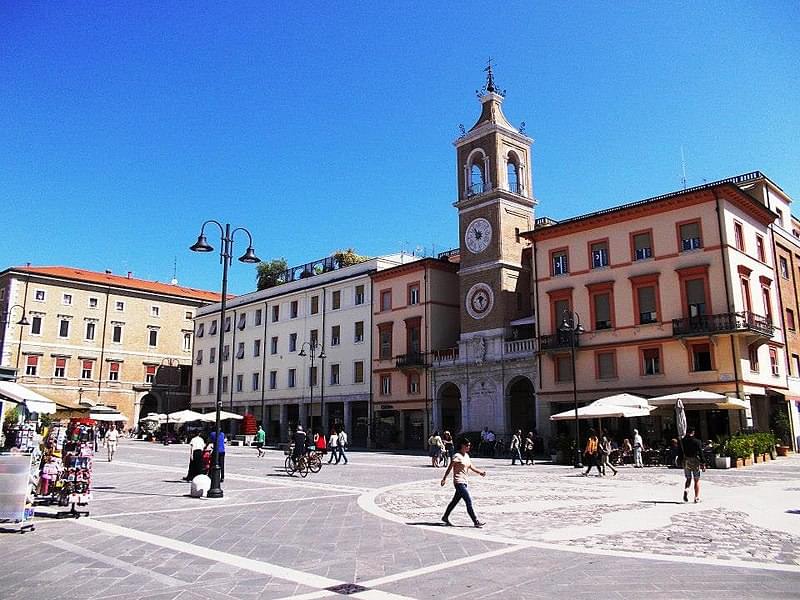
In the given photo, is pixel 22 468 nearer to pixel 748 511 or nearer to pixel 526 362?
pixel 748 511

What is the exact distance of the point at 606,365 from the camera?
34.8 metres

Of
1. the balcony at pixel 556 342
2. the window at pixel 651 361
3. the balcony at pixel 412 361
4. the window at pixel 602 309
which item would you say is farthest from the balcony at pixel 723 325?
the balcony at pixel 412 361

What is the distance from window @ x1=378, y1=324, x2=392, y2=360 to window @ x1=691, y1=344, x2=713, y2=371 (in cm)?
2176

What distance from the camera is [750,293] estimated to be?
3253 centimetres

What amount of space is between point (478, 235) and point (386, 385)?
1310 centimetres

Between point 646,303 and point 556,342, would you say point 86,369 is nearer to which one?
point 556,342

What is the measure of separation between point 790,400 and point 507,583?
106 ft

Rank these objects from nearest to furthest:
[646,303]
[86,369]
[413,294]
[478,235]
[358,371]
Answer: [646,303] → [478,235] → [413,294] → [358,371] → [86,369]

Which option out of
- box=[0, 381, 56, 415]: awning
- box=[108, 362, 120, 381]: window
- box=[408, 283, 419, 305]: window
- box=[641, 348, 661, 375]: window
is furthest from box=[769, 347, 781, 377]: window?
box=[108, 362, 120, 381]: window

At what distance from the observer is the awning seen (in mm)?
16812

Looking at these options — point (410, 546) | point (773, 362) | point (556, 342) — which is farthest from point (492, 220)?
point (410, 546)

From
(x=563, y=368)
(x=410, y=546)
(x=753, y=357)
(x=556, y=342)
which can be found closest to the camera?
(x=410, y=546)

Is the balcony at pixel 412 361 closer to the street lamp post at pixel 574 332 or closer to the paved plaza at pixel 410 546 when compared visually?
the street lamp post at pixel 574 332

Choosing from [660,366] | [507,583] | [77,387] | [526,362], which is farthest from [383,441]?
[507,583]
